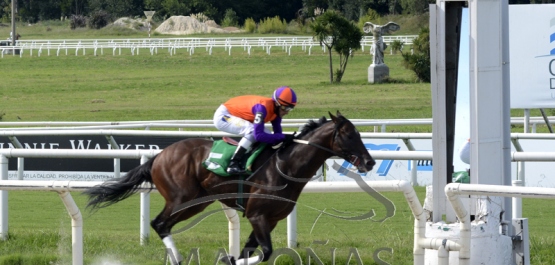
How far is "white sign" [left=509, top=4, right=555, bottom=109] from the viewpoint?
35.7 ft

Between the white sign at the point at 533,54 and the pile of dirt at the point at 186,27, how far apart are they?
39685mm

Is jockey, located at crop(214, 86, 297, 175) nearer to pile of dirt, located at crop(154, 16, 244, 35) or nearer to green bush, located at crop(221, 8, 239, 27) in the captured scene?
pile of dirt, located at crop(154, 16, 244, 35)

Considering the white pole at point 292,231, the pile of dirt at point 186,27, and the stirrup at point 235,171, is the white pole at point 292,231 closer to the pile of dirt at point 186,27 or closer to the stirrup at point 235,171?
the stirrup at point 235,171

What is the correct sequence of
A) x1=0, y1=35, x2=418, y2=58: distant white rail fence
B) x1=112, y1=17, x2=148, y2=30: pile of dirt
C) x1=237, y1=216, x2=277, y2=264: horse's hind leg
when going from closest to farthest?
x1=237, y1=216, x2=277, y2=264: horse's hind leg < x1=0, y1=35, x2=418, y2=58: distant white rail fence < x1=112, y1=17, x2=148, y2=30: pile of dirt

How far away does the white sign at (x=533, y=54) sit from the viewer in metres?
10.9

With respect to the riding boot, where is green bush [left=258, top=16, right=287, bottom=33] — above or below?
above

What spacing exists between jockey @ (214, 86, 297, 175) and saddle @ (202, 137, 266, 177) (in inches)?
1.5

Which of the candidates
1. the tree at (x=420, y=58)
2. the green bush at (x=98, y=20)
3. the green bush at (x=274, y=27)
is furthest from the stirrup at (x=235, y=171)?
the green bush at (x=98, y=20)

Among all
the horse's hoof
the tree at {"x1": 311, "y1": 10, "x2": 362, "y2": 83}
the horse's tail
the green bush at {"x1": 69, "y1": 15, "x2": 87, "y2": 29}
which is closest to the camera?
the horse's hoof

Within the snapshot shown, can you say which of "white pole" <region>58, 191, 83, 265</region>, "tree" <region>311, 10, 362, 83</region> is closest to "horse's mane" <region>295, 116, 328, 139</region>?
"white pole" <region>58, 191, 83, 265</region>

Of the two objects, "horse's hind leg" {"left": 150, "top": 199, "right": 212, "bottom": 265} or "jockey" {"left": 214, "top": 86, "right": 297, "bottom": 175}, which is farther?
"horse's hind leg" {"left": 150, "top": 199, "right": 212, "bottom": 265}

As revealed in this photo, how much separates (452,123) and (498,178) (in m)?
0.42

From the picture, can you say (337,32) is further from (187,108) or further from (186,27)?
(186,27)

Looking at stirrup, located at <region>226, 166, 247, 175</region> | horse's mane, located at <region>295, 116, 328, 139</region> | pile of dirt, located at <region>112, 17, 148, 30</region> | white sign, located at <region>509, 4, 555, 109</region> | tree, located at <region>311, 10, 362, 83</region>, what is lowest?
stirrup, located at <region>226, 166, 247, 175</region>
